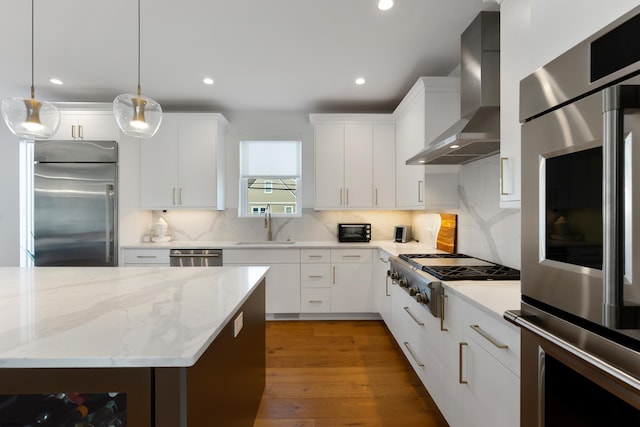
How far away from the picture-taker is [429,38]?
2.36m

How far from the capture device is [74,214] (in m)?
3.39

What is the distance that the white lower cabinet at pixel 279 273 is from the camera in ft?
11.3

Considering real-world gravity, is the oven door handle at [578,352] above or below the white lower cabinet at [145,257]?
above

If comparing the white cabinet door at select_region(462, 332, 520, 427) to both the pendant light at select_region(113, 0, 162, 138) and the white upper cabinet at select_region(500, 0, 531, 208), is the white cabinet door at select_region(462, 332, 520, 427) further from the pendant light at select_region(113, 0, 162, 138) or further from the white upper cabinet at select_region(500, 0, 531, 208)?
the pendant light at select_region(113, 0, 162, 138)

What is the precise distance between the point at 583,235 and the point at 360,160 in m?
3.03

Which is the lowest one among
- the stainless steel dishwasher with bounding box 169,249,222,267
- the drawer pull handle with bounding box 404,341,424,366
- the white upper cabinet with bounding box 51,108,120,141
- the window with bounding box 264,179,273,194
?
the drawer pull handle with bounding box 404,341,424,366

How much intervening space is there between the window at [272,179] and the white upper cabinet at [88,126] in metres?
1.58

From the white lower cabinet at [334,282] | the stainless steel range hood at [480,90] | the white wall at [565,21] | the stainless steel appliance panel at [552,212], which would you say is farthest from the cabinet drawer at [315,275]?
the white wall at [565,21]

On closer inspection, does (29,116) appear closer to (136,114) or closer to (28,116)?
(28,116)

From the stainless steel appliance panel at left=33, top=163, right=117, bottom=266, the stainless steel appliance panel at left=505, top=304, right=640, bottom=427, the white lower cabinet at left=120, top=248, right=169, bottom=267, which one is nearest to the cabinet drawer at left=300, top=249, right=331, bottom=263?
the white lower cabinet at left=120, top=248, right=169, bottom=267

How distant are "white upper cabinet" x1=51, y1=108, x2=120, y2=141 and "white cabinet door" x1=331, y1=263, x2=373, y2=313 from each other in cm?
307

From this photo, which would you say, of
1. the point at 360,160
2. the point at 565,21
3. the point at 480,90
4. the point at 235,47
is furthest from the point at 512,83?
the point at 360,160

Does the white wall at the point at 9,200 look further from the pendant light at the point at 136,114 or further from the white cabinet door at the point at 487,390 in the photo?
the white cabinet door at the point at 487,390

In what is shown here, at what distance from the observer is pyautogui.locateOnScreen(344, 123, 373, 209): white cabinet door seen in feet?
12.0
